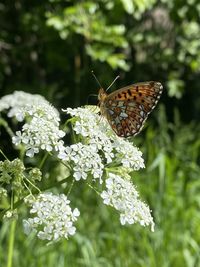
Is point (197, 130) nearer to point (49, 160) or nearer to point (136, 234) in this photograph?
point (49, 160)

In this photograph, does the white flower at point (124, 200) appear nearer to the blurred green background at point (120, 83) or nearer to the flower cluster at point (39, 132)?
the flower cluster at point (39, 132)

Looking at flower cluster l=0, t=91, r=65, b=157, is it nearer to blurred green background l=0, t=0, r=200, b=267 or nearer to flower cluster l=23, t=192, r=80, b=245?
flower cluster l=23, t=192, r=80, b=245

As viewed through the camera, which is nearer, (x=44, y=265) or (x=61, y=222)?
(x=61, y=222)

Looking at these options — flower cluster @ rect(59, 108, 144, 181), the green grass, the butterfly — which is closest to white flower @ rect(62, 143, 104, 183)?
flower cluster @ rect(59, 108, 144, 181)

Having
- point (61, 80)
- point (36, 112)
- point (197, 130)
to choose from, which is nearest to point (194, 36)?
point (197, 130)

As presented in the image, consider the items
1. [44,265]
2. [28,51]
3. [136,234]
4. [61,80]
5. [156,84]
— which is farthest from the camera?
[61,80]


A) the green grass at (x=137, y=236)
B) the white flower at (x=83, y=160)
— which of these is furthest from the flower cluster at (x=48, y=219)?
the green grass at (x=137, y=236)
